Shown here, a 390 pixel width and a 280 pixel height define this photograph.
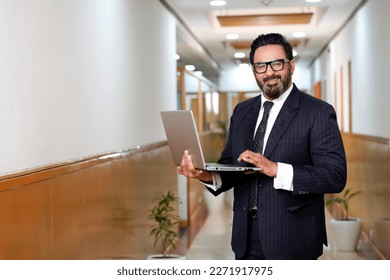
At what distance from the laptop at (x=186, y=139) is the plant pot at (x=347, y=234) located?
4.76m

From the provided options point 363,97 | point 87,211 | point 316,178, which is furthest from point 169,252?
point 316,178

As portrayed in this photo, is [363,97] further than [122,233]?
Yes

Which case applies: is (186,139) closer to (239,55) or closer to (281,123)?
(281,123)

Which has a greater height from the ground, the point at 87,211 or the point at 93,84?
the point at 93,84

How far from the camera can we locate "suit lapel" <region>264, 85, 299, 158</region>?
260cm

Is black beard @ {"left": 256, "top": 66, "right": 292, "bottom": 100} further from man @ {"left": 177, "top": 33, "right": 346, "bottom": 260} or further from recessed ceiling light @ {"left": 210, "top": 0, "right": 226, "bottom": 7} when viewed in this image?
recessed ceiling light @ {"left": 210, "top": 0, "right": 226, "bottom": 7}

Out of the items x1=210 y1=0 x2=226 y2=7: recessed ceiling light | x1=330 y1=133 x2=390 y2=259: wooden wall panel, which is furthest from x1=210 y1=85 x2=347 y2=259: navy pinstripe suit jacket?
x1=210 y1=0 x2=226 y2=7: recessed ceiling light

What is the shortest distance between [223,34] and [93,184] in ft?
24.5

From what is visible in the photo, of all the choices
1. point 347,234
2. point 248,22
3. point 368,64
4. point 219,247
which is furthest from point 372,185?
point 248,22

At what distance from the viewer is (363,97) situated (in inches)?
309

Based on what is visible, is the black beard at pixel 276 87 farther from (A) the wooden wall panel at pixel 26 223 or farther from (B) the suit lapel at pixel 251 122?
(A) the wooden wall panel at pixel 26 223

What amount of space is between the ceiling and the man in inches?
195

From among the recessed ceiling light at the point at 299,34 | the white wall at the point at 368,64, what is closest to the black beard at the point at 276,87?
the white wall at the point at 368,64
